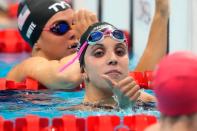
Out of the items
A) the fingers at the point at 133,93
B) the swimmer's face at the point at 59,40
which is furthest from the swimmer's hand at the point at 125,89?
the swimmer's face at the point at 59,40

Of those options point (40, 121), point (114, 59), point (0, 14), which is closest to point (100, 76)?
point (114, 59)

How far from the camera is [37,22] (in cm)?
359

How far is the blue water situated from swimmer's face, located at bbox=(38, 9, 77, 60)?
0.82ft

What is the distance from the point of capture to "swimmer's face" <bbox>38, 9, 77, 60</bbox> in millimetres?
3428

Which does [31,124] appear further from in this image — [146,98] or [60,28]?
[60,28]

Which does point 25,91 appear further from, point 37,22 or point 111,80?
point 111,80

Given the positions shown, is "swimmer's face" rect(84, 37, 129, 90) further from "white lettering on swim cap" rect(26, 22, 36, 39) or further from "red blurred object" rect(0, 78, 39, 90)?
"white lettering on swim cap" rect(26, 22, 36, 39)

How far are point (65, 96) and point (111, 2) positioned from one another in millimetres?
2856

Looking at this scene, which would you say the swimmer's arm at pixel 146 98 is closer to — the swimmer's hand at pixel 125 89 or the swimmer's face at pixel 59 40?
the swimmer's hand at pixel 125 89

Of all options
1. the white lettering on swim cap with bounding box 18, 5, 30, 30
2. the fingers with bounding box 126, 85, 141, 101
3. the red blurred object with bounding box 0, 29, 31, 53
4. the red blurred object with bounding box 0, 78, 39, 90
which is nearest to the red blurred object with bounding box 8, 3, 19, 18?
the red blurred object with bounding box 0, 29, 31, 53

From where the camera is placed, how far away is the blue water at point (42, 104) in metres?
2.71

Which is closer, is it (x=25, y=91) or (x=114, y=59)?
(x=114, y=59)

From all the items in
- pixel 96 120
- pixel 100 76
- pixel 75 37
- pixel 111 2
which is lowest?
pixel 96 120

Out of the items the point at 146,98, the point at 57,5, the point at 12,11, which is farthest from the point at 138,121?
the point at 12,11
